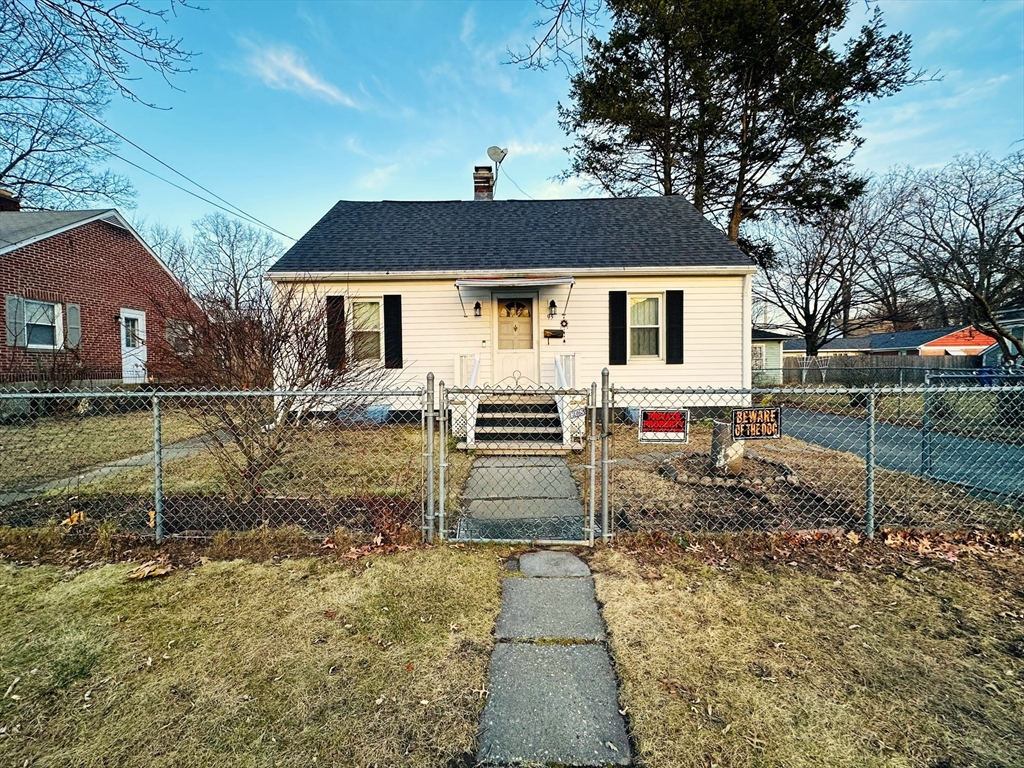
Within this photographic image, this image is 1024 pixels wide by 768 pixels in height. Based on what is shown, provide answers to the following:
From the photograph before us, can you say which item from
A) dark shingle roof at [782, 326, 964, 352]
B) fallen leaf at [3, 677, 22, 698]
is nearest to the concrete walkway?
fallen leaf at [3, 677, 22, 698]

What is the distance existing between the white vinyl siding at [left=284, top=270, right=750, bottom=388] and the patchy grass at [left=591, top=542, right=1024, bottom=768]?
6.56 m

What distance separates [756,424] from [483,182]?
41.2ft

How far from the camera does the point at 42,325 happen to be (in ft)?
40.6

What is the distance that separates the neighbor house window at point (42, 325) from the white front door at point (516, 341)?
41.0 ft

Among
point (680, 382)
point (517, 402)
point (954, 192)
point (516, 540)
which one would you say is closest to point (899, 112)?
point (954, 192)

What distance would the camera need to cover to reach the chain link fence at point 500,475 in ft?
12.7

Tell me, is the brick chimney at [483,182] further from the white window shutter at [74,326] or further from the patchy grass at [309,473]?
the white window shutter at [74,326]

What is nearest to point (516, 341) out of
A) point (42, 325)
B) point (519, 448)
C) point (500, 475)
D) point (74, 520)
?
point (519, 448)

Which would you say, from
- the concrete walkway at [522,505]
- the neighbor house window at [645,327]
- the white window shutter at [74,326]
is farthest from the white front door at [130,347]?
the neighbor house window at [645,327]

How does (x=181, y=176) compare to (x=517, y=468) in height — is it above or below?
above

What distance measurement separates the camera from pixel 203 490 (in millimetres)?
5051

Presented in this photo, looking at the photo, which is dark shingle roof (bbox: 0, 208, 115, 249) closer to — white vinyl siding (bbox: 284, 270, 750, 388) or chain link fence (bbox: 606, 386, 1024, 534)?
white vinyl siding (bbox: 284, 270, 750, 388)

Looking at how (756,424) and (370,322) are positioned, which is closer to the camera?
(756,424)

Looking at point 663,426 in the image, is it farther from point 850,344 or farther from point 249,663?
point 850,344
